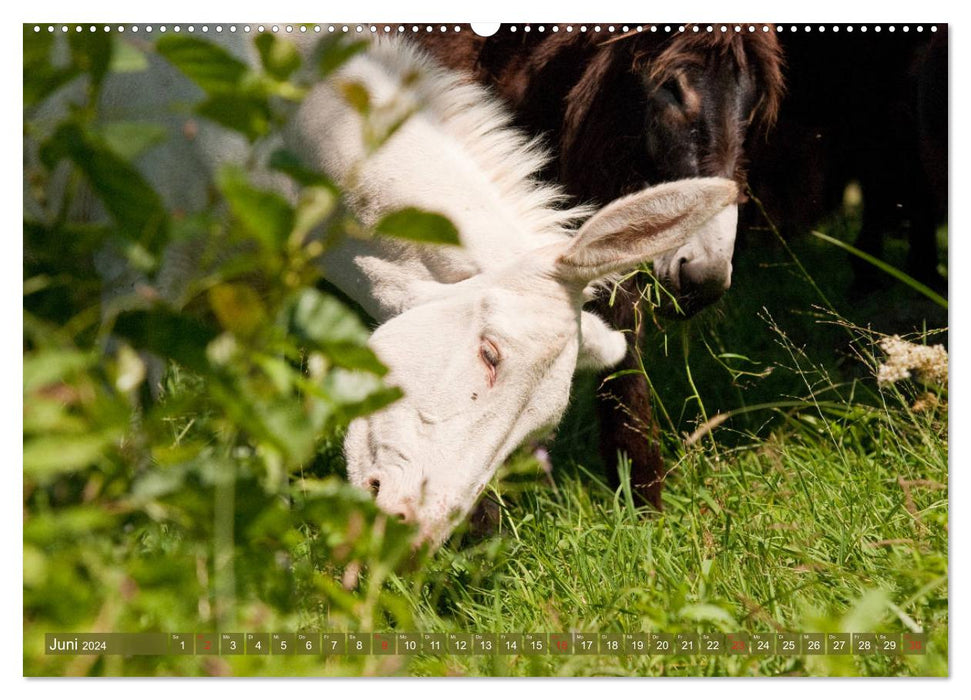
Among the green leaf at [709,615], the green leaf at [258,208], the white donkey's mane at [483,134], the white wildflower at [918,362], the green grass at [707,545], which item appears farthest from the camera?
the white donkey's mane at [483,134]

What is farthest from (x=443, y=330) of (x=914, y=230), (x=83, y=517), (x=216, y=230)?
(x=914, y=230)

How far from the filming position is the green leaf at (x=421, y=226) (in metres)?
1.01

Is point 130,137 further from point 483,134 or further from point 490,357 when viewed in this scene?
point 483,134

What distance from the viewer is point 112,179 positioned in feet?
3.42

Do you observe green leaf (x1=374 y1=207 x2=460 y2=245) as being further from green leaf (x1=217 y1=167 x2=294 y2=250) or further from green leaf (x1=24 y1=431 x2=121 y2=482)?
green leaf (x1=24 y1=431 x2=121 y2=482)

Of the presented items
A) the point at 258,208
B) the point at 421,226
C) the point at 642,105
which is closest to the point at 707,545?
the point at 642,105

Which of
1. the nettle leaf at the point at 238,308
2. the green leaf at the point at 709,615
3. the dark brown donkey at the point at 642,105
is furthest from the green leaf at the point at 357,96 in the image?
the dark brown donkey at the point at 642,105

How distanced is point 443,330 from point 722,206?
0.70 m

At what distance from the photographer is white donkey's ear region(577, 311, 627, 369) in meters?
2.50

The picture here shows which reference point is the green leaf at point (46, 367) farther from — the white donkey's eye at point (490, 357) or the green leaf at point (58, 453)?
the white donkey's eye at point (490, 357)

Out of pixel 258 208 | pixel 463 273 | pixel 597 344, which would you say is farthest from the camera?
pixel 597 344

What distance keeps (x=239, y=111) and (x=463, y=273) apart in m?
1.37

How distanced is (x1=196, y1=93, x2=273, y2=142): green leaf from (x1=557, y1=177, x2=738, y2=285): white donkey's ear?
3.91 ft

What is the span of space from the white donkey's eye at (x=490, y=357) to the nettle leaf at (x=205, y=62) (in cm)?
120
